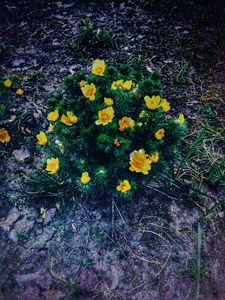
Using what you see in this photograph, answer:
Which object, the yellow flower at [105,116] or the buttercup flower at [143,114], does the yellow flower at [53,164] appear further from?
Answer: the buttercup flower at [143,114]

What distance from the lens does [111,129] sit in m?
1.94

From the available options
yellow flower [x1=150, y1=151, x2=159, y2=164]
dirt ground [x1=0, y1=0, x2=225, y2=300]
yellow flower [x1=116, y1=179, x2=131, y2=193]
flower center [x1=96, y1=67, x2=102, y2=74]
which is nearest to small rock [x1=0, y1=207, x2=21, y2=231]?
dirt ground [x1=0, y1=0, x2=225, y2=300]

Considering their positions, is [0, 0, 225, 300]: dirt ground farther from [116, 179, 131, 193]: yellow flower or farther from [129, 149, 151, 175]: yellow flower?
[129, 149, 151, 175]: yellow flower

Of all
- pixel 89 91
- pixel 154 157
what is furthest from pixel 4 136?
pixel 154 157

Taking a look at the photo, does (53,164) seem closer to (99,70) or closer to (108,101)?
(108,101)

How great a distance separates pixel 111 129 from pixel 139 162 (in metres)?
0.26

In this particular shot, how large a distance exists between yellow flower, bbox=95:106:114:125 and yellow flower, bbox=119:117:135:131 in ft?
0.32

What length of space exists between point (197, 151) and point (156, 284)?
3.50ft

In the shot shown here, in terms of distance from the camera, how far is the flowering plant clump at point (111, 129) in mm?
1935

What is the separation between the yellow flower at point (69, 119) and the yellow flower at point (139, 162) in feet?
1.29

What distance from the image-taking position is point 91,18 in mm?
3541

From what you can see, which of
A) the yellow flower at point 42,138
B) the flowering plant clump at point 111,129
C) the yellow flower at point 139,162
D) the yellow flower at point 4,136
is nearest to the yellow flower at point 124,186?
the flowering plant clump at point 111,129

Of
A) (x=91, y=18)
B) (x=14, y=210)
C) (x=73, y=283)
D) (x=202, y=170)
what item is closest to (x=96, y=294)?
(x=73, y=283)

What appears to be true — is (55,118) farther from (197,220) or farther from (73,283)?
(197,220)
